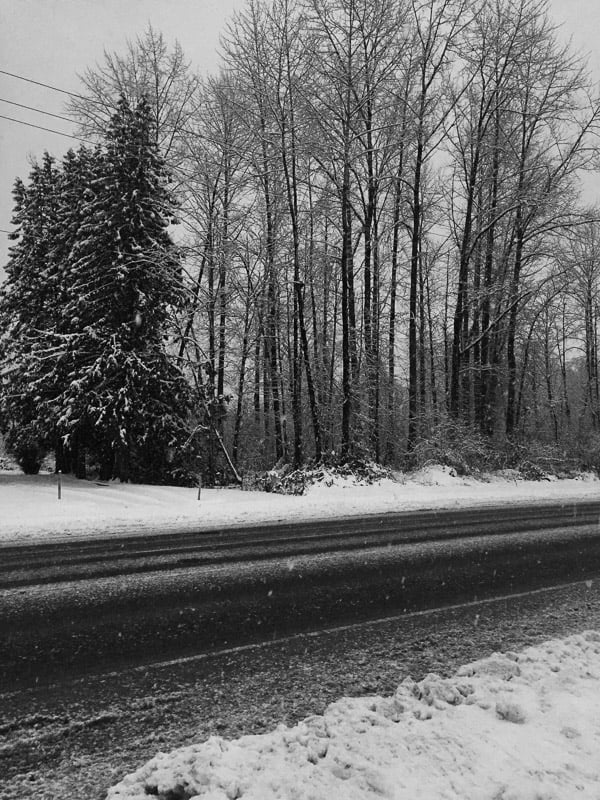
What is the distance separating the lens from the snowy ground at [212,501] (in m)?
11.2

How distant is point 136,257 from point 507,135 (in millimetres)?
16845

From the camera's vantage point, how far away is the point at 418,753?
2.83m

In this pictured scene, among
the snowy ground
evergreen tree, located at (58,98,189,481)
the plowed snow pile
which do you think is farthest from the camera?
evergreen tree, located at (58,98,189,481)

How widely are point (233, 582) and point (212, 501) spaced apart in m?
8.81

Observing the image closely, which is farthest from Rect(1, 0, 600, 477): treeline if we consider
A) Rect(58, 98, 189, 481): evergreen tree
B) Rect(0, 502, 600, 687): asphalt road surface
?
Rect(0, 502, 600, 687): asphalt road surface

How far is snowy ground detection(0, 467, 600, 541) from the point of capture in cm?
1119

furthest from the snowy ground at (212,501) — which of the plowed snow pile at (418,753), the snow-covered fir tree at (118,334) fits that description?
the plowed snow pile at (418,753)

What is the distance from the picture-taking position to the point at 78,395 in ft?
55.3

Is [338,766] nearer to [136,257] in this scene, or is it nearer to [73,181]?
[136,257]

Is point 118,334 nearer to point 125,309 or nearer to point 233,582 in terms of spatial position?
point 125,309

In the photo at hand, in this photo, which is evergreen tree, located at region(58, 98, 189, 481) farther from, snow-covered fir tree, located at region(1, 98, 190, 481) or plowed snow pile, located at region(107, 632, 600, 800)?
plowed snow pile, located at region(107, 632, 600, 800)

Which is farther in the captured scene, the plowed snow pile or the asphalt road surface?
the asphalt road surface

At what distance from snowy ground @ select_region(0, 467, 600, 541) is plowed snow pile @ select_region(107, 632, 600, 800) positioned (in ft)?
26.0

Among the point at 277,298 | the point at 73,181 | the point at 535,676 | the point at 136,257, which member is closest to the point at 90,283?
the point at 136,257
